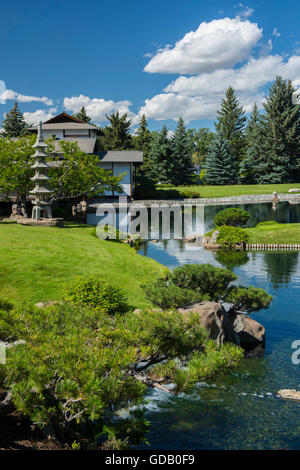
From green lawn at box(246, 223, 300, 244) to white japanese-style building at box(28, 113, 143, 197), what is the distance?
1970cm

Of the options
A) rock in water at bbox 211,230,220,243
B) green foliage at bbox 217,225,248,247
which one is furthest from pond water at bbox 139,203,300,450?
rock in water at bbox 211,230,220,243

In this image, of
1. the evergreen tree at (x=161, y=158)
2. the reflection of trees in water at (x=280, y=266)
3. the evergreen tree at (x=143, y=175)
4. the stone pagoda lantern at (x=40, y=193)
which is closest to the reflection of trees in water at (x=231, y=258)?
the reflection of trees in water at (x=280, y=266)

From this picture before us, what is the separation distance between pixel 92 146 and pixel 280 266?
32.5 m

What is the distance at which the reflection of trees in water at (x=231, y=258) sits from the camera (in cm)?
2428

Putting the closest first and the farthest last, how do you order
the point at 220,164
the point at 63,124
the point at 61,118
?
1. the point at 63,124
2. the point at 61,118
3. the point at 220,164

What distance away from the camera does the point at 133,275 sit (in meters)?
17.7

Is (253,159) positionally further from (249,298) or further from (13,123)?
(249,298)

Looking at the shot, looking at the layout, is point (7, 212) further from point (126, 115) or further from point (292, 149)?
point (292, 149)

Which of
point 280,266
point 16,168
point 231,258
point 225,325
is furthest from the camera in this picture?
point 16,168

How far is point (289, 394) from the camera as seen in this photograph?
368 inches

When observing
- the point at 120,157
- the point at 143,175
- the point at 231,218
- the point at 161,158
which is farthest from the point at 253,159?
the point at 231,218

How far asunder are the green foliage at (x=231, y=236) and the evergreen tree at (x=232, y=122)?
201ft

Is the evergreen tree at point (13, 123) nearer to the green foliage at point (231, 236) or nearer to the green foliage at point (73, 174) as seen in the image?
the green foliage at point (73, 174)

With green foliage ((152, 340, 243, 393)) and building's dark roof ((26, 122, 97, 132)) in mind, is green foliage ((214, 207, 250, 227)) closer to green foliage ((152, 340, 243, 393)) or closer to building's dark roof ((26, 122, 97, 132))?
building's dark roof ((26, 122, 97, 132))
